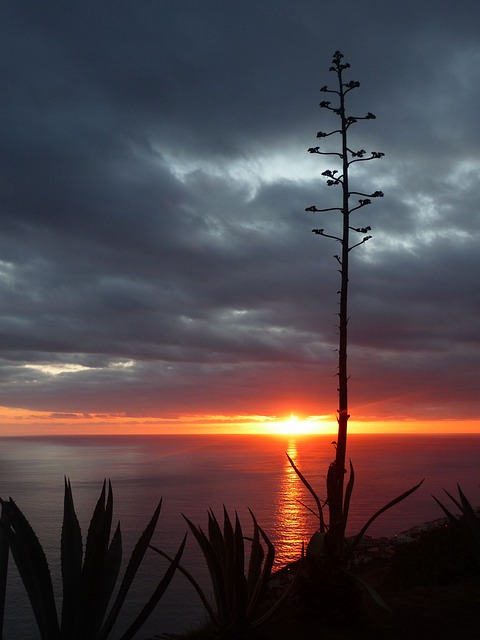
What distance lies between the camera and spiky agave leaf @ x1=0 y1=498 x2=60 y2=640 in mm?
4867

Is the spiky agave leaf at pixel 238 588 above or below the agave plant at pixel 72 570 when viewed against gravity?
below

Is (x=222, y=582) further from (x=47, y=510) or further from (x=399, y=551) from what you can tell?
(x=47, y=510)

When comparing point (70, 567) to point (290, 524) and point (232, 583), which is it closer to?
point (232, 583)

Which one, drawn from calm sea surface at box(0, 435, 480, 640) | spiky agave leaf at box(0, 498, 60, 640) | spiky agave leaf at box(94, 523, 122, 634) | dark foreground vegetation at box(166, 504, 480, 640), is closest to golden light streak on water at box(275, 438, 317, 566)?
calm sea surface at box(0, 435, 480, 640)

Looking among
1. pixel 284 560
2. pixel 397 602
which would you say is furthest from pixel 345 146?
pixel 284 560

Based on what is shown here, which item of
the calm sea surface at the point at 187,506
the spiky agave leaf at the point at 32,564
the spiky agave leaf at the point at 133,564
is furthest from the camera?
the calm sea surface at the point at 187,506

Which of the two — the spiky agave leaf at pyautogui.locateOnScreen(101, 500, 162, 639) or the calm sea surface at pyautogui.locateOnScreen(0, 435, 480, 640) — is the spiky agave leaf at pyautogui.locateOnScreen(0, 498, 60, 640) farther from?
the calm sea surface at pyautogui.locateOnScreen(0, 435, 480, 640)

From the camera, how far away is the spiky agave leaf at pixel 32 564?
192 inches

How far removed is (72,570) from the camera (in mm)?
5426

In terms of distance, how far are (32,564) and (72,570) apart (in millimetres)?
495

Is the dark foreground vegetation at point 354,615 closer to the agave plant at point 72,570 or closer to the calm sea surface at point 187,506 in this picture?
Answer: the agave plant at point 72,570

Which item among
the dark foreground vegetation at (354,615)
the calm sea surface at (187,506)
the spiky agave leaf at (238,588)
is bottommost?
the calm sea surface at (187,506)

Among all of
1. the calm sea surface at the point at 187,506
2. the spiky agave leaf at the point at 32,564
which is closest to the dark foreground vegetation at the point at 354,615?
the spiky agave leaf at the point at 32,564

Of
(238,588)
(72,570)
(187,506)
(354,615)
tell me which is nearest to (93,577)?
(72,570)
